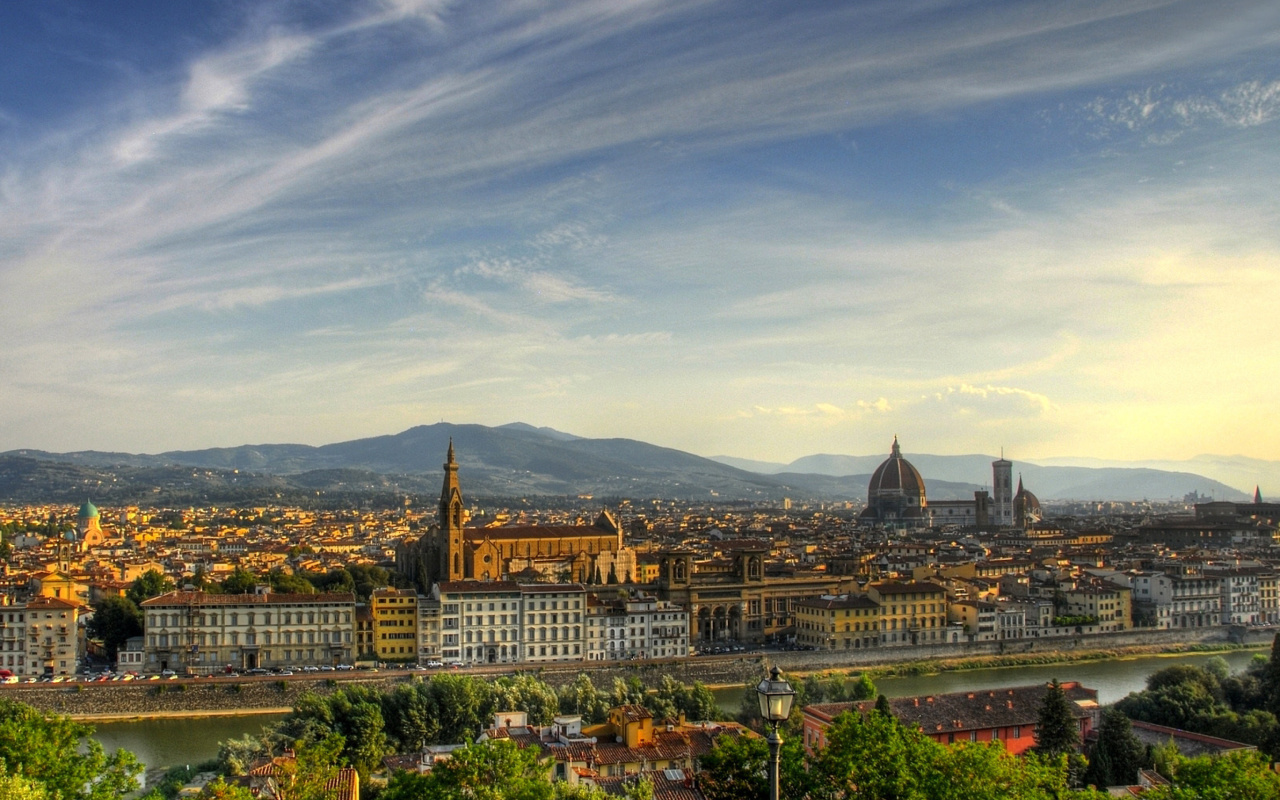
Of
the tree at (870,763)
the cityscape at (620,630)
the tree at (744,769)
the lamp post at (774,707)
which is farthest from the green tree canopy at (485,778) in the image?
the lamp post at (774,707)

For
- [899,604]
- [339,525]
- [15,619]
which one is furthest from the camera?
[339,525]

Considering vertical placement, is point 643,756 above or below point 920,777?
below

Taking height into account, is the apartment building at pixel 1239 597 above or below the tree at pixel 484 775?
below

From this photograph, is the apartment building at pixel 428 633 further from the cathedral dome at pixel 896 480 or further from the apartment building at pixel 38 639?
the cathedral dome at pixel 896 480

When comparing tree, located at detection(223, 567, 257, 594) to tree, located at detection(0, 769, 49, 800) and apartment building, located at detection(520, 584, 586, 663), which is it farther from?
tree, located at detection(0, 769, 49, 800)

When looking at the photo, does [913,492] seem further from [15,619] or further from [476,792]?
[476,792]

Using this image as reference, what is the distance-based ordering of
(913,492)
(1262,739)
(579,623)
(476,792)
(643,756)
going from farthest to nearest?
1. (913,492)
2. (579,623)
3. (1262,739)
4. (643,756)
5. (476,792)

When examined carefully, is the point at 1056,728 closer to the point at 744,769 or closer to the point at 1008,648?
the point at 744,769

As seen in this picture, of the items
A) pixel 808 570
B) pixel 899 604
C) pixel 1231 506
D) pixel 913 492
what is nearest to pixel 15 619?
pixel 899 604

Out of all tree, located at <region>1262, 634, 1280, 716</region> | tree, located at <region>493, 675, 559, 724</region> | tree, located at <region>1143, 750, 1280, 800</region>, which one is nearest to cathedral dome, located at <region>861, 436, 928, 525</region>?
tree, located at <region>1262, 634, 1280, 716</region>
